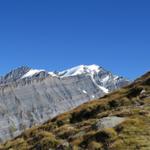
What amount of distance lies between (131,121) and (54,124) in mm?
9531

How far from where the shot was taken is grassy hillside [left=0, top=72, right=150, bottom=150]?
25.2 metres

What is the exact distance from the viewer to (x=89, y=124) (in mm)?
30875

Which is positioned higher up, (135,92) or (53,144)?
(135,92)

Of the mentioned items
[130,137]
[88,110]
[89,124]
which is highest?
[88,110]

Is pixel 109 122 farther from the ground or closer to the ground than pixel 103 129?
farther from the ground

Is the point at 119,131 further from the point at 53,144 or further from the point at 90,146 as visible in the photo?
the point at 53,144

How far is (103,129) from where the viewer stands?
87.8ft

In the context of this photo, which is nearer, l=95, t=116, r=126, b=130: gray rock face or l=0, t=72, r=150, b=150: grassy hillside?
l=0, t=72, r=150, b=150: grassy hillside

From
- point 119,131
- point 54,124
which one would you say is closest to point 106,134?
point 119,131

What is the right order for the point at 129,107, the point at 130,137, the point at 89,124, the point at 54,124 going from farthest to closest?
1. the point at 54,124
2. the point at 129,107
3. the point at 89,124
4. the point at 130,137

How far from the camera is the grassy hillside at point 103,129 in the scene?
993 inches

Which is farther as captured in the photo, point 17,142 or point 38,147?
point 17,142

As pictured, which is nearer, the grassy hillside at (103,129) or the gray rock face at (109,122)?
the grassy hillside at (103,129)

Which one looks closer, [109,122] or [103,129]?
[103,129]
